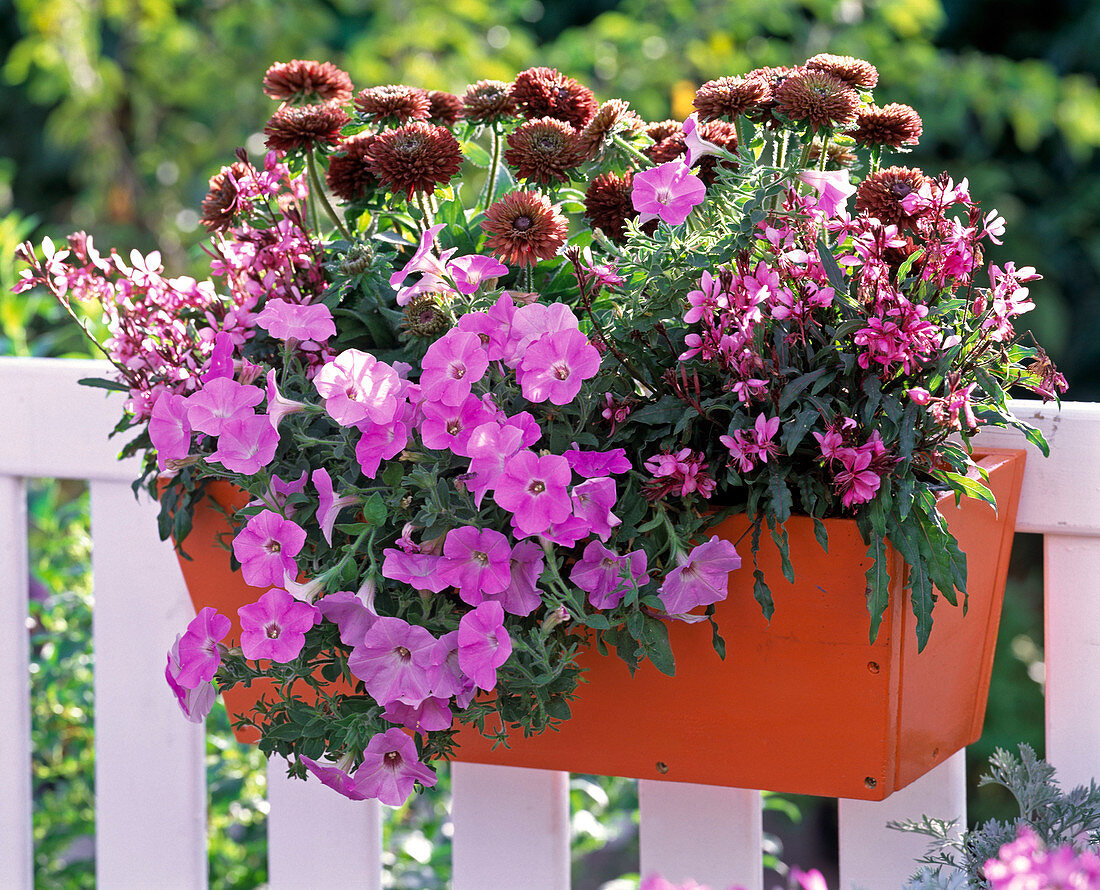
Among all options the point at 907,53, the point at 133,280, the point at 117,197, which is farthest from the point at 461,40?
the point at 133,280

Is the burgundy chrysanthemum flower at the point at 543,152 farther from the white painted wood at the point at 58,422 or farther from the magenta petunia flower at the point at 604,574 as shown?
the white painted wood at the point at 58,422

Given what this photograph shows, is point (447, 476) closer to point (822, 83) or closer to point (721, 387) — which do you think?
point (721, 387)

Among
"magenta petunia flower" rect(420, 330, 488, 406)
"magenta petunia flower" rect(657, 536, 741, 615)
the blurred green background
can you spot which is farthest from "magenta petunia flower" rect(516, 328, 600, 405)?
the blurred green background

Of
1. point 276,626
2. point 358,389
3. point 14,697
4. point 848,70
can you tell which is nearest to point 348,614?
point 276,626

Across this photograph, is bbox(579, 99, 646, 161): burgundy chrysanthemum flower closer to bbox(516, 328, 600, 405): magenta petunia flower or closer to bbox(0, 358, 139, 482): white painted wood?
bbox(516, 328, 600, 405): magenta petunia flower

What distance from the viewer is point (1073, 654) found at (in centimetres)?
97

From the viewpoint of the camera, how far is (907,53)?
2.56 meters

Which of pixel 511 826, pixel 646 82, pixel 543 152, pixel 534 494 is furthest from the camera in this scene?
pixel 646 82

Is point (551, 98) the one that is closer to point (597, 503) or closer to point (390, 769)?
point (597, 503)

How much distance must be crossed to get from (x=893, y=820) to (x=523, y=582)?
417mm

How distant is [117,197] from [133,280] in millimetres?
2617

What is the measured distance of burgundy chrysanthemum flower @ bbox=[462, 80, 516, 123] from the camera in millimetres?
911

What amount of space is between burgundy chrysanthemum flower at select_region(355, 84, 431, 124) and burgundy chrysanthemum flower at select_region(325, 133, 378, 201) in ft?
0.06

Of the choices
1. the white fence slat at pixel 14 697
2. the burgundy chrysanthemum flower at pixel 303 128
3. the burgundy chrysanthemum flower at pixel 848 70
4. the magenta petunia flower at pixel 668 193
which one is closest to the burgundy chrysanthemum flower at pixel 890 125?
the burgundy chrysanthemum flower at pixel 848 70
